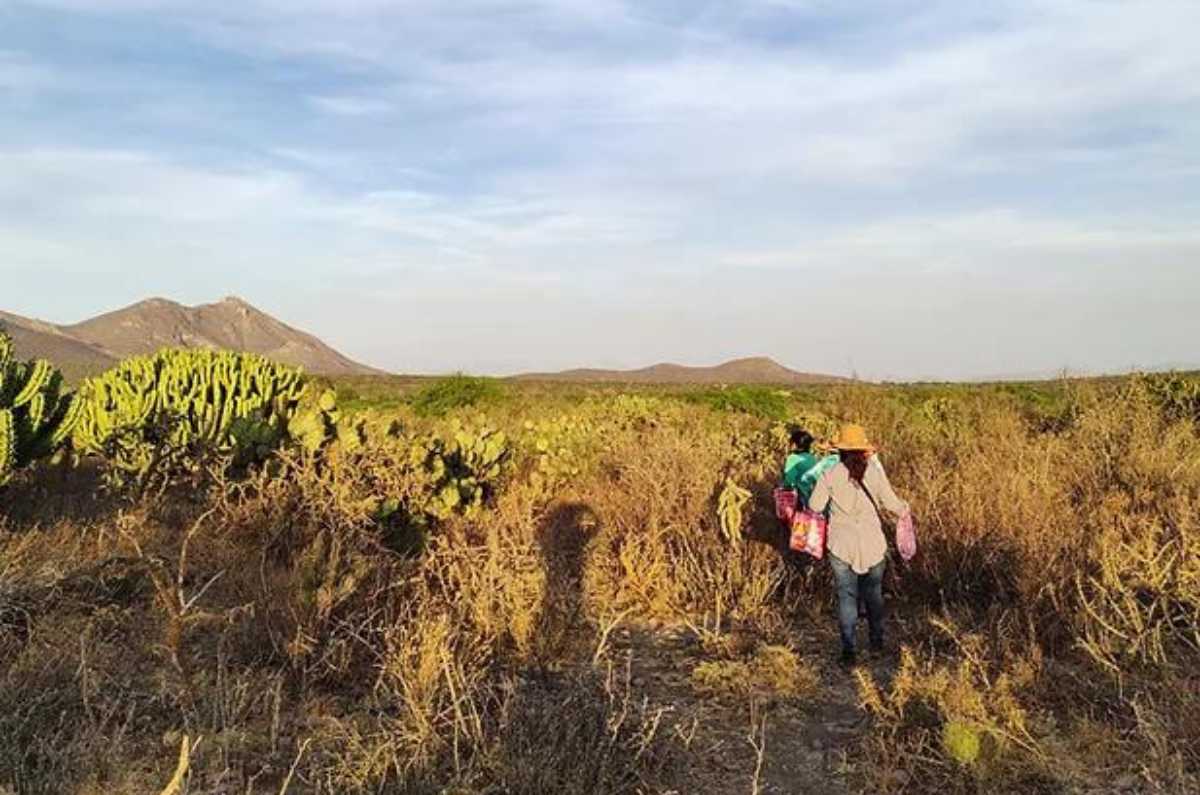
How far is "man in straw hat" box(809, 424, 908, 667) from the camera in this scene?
22.2 ft

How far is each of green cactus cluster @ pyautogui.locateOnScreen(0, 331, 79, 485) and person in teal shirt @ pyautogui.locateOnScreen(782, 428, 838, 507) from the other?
21.6 ft

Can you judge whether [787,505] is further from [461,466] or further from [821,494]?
[461,466]

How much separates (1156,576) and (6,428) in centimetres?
886

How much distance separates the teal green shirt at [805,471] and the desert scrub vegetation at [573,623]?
729 millimetres

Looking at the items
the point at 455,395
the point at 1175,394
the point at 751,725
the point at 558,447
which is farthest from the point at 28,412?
the point at 455,395

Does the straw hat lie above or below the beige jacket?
above

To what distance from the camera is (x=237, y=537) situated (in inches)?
313

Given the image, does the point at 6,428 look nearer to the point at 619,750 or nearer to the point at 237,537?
the point at 237,537

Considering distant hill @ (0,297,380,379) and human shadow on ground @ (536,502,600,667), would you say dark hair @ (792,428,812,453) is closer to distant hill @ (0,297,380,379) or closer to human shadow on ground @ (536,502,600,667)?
human shadow on ground @ (536,502,600,667)

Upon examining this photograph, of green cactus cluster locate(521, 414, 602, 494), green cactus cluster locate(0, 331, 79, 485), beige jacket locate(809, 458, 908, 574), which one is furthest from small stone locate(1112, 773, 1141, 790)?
green cactus cluster locate(0, 331, 79, 485)

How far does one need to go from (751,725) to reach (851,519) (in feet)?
5.94

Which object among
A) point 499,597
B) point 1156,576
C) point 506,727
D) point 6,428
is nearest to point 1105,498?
point 1156,576

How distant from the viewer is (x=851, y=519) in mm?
6801

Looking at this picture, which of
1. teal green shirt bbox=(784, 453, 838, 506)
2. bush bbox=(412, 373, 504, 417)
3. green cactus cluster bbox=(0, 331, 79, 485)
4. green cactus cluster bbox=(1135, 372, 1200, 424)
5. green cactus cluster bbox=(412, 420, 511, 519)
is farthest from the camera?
bush bbox=(412, 373, 504, 417)
